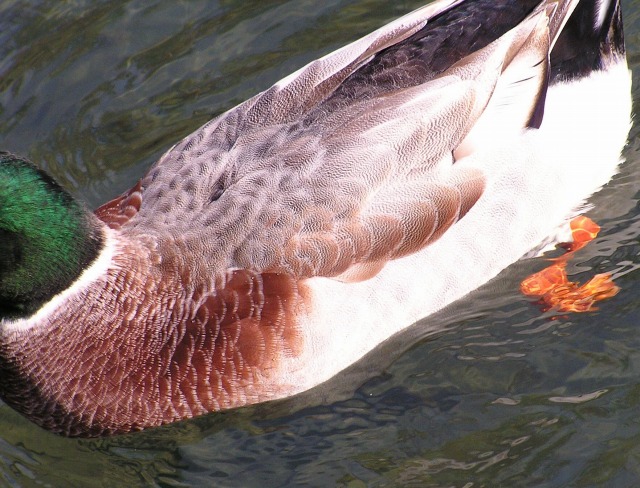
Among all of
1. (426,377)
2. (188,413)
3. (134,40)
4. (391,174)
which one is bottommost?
(426,377)

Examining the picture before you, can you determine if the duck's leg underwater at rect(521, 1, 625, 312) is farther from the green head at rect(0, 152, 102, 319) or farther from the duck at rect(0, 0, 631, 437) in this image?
the green head at rect(0, 152, 102, 319)

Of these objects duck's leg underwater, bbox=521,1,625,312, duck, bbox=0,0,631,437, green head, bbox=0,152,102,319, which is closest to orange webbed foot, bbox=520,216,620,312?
duck's leg underwater, bbox=521,1,625,312

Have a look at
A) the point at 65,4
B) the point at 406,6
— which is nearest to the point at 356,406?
the point at 406,6

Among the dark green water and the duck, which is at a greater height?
the duck

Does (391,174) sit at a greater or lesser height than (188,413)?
greater

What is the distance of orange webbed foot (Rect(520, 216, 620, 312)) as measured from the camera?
14.5 feet

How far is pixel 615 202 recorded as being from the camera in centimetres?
471

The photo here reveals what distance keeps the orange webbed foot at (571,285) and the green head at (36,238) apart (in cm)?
203

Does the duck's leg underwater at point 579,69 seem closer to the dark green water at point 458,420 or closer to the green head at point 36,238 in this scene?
the dark green water at point 458,420

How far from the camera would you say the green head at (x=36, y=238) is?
3514mm

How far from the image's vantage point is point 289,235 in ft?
12.5

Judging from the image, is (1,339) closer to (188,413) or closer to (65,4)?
(188,413)

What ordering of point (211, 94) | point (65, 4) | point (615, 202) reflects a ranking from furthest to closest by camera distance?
point (65, 4), point (211, 94), point (615, 202)

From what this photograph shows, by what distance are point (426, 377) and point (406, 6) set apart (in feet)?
8.56
